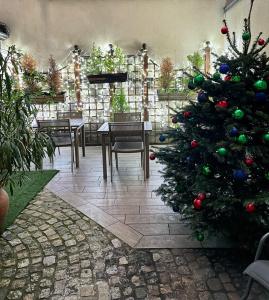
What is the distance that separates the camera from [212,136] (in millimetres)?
2297

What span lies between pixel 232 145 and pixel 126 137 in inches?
99.9

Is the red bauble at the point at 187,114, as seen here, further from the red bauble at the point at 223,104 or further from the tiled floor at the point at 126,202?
the tiled floor at the point at 126,202

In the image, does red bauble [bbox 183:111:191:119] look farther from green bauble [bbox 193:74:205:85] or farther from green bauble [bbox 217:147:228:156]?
green bauble [bbox 217:147:228:156]

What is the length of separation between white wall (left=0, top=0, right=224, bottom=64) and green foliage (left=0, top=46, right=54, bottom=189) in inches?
145

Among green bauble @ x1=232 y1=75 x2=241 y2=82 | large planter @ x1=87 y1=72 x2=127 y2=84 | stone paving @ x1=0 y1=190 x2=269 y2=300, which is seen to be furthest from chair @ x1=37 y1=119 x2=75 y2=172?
green bauble @ x1=232 y1=75 x2=241 y2=82

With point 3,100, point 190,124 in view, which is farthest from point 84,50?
point 190,124

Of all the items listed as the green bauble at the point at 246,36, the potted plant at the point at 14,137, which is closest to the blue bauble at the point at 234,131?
the green bauble at the point at 246,36

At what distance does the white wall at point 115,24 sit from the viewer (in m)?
5.86

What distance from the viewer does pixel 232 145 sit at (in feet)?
6.57

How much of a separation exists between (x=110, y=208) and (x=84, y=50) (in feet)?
12.8

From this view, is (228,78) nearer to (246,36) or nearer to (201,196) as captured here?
(246,36)

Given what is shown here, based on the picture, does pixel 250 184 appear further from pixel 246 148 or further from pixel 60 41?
pixel 60 41

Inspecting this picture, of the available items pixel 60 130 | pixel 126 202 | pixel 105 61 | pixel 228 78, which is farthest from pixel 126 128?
pixel 105 61

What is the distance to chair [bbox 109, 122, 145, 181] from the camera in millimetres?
4094
